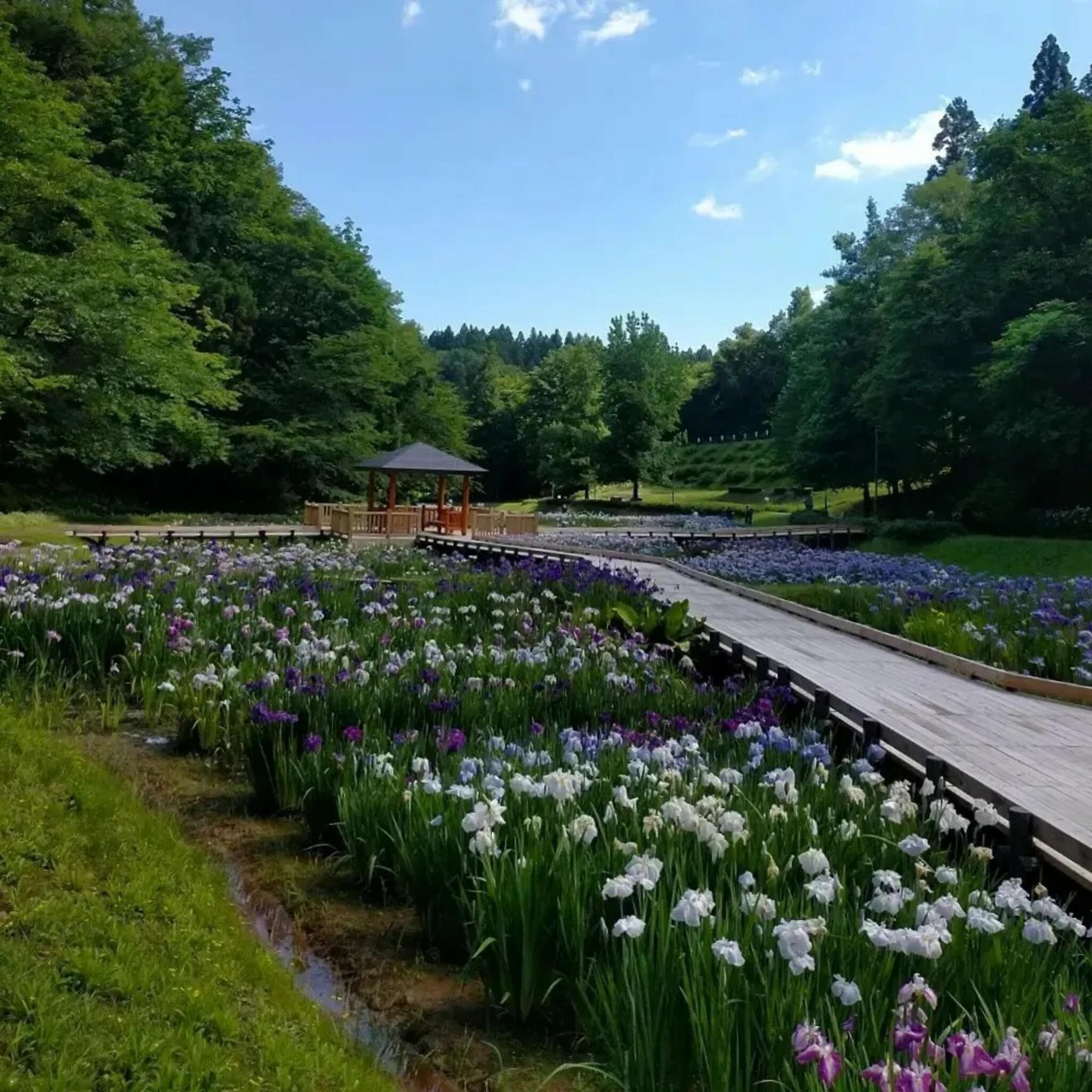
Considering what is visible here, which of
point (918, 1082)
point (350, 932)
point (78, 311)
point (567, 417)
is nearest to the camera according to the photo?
point (918, 1082)

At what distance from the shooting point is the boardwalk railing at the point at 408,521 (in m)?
27.3

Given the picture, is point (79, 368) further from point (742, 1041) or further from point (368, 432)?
point (742, 1041)

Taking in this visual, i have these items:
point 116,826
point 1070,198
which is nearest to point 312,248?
point 1070,198

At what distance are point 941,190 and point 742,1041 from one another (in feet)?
160

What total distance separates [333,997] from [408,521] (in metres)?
25.4

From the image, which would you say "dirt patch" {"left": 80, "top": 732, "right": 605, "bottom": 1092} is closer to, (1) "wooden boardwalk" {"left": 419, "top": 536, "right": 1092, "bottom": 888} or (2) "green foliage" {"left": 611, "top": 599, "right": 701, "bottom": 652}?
(1) "wooden boardwalk" {"left": 419, "top": 536, "right": 1092, "bottom": 888}

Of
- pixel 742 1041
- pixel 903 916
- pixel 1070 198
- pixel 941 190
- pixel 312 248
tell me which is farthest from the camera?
pixel 941 190

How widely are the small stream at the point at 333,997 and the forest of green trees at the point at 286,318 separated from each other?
1880cm

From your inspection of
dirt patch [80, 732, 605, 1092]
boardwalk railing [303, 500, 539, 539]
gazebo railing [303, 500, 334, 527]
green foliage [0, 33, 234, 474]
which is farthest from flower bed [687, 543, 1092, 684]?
green foliage [0, 33, 234, 474]

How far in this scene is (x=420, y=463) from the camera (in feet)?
91.4

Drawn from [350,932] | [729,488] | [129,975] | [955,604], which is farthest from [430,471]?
[729,488]

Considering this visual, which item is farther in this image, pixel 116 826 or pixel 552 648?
pixel 552 648

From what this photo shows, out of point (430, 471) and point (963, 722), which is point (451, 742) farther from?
point (430, 471)

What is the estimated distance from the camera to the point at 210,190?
37.2m
